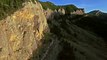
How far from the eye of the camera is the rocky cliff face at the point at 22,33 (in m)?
53.3

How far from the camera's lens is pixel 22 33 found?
5850 centimetres

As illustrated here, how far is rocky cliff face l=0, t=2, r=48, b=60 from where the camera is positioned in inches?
2097

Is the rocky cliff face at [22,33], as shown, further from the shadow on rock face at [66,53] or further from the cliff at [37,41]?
the shadow on rock face at [66,53]

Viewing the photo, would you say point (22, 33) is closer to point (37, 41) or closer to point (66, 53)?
point (37, 41)

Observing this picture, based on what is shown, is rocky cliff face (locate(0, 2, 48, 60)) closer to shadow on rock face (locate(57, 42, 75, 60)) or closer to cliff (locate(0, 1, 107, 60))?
cliff (locate(0, 1, 107, 60))

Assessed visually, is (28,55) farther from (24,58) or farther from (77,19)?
(77,19)

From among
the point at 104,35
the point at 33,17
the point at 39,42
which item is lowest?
the point at 104,35

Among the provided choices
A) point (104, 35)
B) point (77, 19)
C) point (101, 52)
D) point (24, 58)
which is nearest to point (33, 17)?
point (24, 58)

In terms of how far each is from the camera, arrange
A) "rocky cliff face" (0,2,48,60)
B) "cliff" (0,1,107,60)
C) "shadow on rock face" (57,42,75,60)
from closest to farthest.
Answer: "rocky cliff face" (0,2,48,60) < "cliff" (0,1,107,60) < "shadow on rock face" (57,42,75,60)

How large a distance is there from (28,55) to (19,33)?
4098mm

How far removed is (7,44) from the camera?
5344 centimetres

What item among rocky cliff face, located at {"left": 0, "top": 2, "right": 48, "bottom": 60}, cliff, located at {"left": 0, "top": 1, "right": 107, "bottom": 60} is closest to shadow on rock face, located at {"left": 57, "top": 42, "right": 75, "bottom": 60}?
cliff, located at {"left": 0, "top": 1, "right": 107, "bottom": 60}

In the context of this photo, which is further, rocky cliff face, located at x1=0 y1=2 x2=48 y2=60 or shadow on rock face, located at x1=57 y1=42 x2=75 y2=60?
shadow on rock face, located at x1=57 y1=42 x2=75 y2=60

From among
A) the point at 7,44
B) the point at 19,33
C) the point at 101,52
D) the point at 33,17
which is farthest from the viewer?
the point at 101,52
